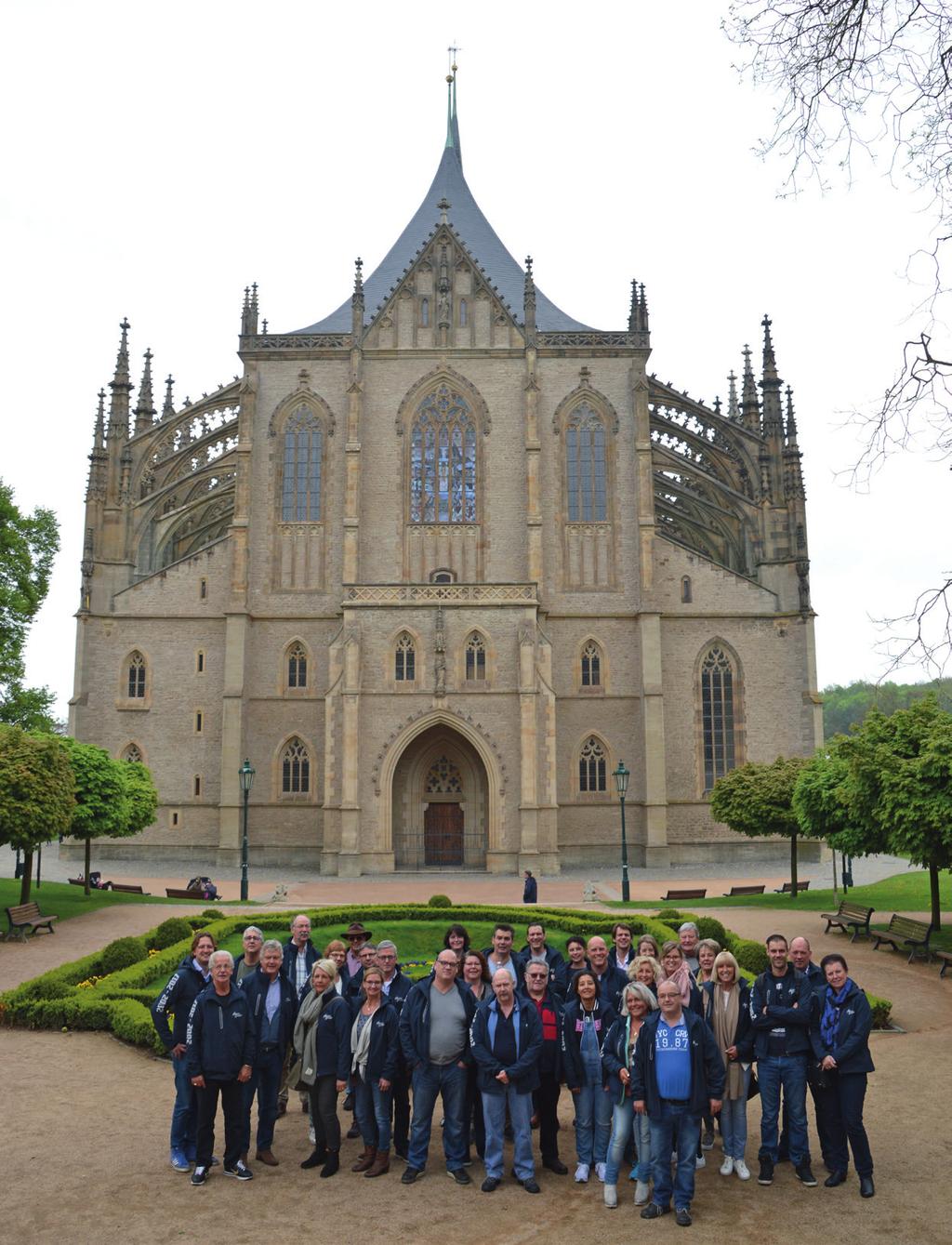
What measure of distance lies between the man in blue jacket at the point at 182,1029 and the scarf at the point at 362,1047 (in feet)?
4.50

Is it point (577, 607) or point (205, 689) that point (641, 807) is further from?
point (205, 689)

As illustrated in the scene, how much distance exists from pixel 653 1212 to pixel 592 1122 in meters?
0.93

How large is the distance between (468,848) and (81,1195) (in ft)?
102

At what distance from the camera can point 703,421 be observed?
4431 cm

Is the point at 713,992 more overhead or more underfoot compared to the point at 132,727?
more underfoot

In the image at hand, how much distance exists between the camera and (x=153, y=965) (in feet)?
54.4

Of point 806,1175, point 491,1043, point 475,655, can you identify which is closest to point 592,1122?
point 491,1043

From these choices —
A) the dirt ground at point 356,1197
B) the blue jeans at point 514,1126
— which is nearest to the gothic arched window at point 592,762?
the dirt ground at point 356,1197

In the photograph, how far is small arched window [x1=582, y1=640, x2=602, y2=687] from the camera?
4016 cm

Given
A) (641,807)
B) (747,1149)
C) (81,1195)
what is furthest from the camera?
(641,807)

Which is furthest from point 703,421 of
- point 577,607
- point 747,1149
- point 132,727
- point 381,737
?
point 747,1149

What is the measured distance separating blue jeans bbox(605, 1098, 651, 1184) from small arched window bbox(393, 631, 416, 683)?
1149 inches

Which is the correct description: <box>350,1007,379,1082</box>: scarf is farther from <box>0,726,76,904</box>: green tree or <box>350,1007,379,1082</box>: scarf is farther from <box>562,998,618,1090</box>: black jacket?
<box>0,726,76,904</box>: green tree

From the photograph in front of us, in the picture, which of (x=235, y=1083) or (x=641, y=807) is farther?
(x=641, y=807)
